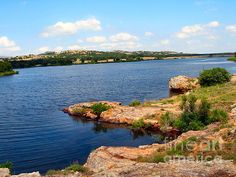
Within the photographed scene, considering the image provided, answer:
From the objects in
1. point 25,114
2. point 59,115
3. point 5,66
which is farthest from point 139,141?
point 5,66

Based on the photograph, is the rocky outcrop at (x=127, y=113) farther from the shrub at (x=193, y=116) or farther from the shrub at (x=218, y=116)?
the shrub at (x=218, y=116)

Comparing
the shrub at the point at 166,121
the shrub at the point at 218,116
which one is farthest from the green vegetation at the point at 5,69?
the shrub at the point at 218,116

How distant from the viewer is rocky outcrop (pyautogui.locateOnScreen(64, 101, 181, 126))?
46031 mm

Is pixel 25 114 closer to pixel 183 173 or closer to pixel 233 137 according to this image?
pixel 233 137

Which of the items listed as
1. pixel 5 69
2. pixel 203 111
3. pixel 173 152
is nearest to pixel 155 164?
pixel 173 152

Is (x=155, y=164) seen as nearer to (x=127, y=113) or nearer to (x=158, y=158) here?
(x=158, y=158)

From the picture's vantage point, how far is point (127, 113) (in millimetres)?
48594

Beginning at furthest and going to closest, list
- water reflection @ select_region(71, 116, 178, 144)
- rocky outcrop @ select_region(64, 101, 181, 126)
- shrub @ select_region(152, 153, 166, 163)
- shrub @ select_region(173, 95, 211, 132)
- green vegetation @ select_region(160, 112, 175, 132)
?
1. rocky outcrop @ select_region(64, 101, 181, 126)
2. green vegetation @ select_region(160, 112, 175, 132)
3. water reflection @ select_region(71, 116, 178, 144)
4. shrub @ select_region(173, 95, 211, 132)
5. shrub @ select_region(152, 153, 166, 163)

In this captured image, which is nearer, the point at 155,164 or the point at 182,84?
the point at 155,164

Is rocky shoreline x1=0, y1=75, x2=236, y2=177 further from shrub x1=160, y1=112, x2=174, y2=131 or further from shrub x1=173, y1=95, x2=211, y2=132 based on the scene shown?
shrub x1=173, y1=95, x2=211, y2=132

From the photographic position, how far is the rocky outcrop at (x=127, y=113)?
4603 centimetres

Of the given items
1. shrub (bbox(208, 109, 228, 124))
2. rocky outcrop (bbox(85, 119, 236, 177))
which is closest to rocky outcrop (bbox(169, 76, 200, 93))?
shrub (bbox(208, 109, 228, 124))

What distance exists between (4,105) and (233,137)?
51.5m

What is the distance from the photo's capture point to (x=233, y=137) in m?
25.8
